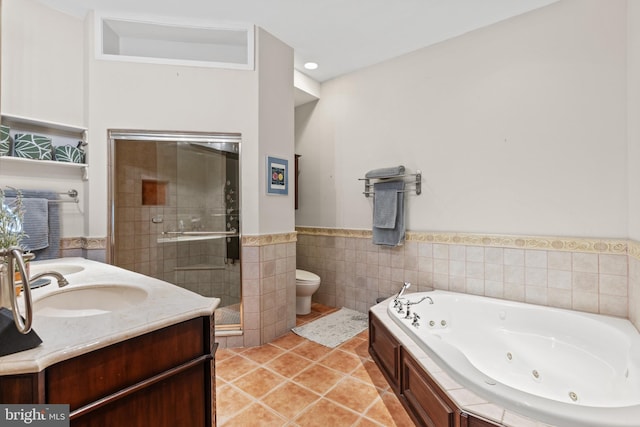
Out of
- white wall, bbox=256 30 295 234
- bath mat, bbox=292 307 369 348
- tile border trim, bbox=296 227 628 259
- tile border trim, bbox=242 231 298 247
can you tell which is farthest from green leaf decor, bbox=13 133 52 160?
tile border trim, bbox=296 227 628 259

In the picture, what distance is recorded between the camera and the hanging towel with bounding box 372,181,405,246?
2.92 metres

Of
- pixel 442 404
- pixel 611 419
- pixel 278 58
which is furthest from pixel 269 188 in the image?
pixel 611 419

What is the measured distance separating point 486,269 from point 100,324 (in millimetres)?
2629

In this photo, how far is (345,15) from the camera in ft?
8.02

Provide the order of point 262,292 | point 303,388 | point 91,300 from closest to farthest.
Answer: point 91,300 < point 303,388 < point 262,292

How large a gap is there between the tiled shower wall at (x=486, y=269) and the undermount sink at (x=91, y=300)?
2325mm

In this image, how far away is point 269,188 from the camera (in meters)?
2.69

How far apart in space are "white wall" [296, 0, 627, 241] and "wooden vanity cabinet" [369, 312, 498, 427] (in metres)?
1.23

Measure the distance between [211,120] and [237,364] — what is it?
6.49ft

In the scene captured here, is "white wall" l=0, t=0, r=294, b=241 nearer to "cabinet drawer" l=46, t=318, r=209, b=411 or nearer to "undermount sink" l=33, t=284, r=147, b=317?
"undermount sink" l=33, t=284, r=147, b=317

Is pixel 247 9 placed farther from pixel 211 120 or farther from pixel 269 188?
pixel 269 188

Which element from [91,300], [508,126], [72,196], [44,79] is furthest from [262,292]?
[508,126]

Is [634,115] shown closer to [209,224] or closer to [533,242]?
[533,242]

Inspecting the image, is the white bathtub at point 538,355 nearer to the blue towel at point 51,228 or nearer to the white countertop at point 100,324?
the white countertop at point 100,324
